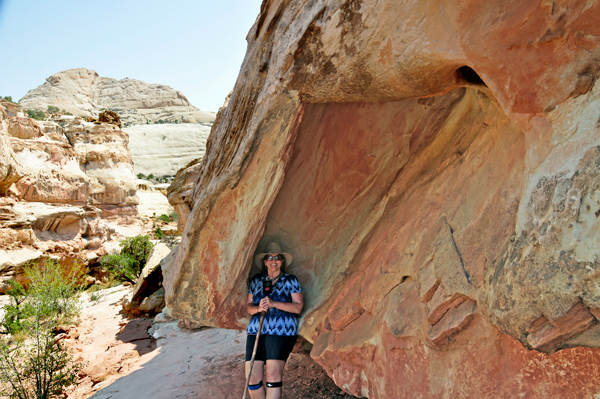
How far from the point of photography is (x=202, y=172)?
3512 millimetres

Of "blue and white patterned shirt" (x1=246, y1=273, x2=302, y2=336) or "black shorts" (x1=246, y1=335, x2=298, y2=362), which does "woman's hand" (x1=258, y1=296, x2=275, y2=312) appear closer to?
"blue and white patterned shirt" (x1=246, y1=273, x2=302, y2=336)

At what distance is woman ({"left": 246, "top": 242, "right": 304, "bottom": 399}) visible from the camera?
300 centimetres

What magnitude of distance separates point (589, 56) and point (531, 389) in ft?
5.05

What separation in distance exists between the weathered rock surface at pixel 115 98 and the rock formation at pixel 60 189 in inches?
1897

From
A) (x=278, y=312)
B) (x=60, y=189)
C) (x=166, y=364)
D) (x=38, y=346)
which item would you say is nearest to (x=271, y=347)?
(x=278, y=312)

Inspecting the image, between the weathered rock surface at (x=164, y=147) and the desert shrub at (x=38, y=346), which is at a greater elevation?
the weathered rock surface at (x=164, y=147)

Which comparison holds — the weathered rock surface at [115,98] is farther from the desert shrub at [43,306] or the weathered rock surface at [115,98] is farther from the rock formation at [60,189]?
the desert shrub at [43,306]

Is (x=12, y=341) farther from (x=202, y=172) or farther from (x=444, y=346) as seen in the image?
(x=444, y=346)

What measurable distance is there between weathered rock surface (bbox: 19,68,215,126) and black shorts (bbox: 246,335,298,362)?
208ft

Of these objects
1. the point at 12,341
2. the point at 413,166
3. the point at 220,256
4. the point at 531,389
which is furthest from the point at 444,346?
the point at 12,341

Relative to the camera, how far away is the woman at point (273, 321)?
118 inches

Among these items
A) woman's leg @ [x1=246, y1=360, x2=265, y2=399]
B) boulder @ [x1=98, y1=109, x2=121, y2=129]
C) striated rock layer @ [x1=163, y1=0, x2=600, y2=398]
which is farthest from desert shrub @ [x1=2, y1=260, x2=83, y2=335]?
boulder @ [x1=98, y1=109, x2=121, y2=129]

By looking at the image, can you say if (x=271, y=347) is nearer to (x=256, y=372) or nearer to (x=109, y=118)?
(x=256, y=372)

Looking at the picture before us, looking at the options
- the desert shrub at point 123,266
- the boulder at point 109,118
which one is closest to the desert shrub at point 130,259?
the desert shrub at point 123,266
